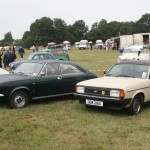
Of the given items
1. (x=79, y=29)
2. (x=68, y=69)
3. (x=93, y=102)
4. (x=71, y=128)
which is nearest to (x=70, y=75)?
(x=68, y=69)

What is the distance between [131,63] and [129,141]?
12.1ft

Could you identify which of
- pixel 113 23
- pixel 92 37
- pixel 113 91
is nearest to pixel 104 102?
pixel 113 91

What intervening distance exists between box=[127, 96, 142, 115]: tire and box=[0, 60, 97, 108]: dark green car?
2.57 m

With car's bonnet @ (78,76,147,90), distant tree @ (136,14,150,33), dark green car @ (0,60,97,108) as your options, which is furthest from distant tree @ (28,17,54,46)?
car's bonnet @ (78,76,147,90)

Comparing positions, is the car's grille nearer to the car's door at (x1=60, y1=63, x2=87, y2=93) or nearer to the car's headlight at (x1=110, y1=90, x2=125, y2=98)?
the car's headlight at (x1=110, y1=90, x2=125, y2=98)

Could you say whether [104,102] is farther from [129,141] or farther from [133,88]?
[129,141]

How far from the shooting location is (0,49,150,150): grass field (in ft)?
21.5

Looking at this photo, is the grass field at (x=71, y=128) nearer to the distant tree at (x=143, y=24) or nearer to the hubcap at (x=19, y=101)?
the hubcap at (x=19, y=101)

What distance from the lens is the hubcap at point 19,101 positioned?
9.79 meters

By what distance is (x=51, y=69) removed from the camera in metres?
10.7

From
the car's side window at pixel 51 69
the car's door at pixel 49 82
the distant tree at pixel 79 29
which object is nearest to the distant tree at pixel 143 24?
the distant tree at pixel 79 29

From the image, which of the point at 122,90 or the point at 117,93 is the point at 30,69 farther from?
the point at 122,90

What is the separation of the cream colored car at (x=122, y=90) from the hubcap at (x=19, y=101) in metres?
1.58

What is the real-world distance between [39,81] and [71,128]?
2.80m
